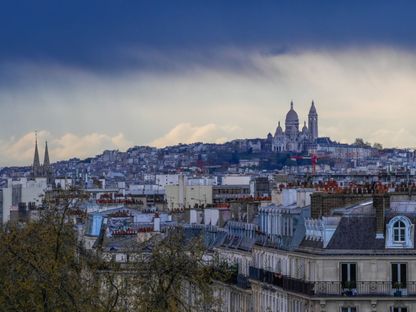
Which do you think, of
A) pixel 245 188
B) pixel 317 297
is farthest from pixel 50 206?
pixel 245 188

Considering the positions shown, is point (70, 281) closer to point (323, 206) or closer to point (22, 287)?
point (22, 287)

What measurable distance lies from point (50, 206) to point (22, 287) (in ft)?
21.0

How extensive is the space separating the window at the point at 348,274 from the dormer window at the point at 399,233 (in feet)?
3.80

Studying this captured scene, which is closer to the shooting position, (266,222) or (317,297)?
(317,297)

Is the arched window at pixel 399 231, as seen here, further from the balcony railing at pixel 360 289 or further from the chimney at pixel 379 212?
the balcony railing at pixel 360 289

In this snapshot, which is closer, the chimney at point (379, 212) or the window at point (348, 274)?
the window at point (348, 274)

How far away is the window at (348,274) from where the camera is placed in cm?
6150

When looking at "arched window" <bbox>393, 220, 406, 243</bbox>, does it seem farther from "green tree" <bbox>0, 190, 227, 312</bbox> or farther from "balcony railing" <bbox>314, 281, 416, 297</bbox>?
"green tree" <bbox>0, 190, 227, 312</bbox>

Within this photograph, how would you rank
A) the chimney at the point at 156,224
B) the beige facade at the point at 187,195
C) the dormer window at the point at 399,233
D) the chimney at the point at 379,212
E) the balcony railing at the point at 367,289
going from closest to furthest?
1. the balcony railing at the point at 367,289
2. the dormer window at the point at 399,233
3. the chimney at the point at 379,212
4. the chimney at the point at 156,224
5. the beige facade at the point at 187,195

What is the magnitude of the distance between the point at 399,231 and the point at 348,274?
1883mm

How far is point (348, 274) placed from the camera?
203 feet

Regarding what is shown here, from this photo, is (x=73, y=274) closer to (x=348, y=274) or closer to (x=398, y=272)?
(x=348, y=274)

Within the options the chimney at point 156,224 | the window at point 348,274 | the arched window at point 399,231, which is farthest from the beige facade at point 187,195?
the window at point 348,274

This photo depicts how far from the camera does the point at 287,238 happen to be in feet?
224
